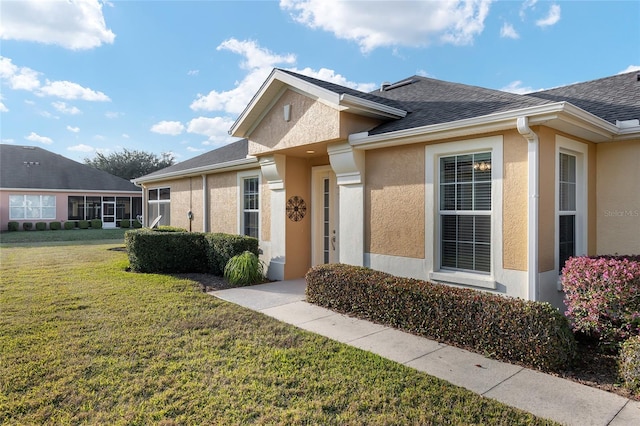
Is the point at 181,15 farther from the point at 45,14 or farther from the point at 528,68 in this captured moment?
the point at 528,68

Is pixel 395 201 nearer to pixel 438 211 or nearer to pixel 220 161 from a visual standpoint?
pixel 438 211

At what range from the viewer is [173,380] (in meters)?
3.89

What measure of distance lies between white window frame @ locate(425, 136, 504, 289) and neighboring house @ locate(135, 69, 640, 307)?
0.02 meters

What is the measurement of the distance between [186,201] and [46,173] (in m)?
25.3

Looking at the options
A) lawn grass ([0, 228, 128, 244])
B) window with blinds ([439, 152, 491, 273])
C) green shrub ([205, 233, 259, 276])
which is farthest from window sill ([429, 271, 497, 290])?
lawn grass ([0, 228, 128, 244])

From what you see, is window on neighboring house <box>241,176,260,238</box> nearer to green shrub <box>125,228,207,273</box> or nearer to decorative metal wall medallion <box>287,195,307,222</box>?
green shrub <box>125,228,207,273</box>

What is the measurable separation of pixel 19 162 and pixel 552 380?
39749mm

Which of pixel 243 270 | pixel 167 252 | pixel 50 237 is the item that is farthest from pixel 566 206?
pixel 50 237

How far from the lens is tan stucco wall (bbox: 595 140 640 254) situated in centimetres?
594

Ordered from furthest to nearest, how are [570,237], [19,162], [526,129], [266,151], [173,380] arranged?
[19,162] → [266,151] → [570,237] → [526,129] → [173,380]

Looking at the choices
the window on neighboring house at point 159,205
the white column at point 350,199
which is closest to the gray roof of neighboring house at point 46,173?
the window on neighboring house at point 159,205

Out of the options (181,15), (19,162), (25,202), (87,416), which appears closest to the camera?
(87,416)

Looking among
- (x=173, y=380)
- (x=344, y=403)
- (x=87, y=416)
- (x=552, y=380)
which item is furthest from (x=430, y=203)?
(x=87, y=416)

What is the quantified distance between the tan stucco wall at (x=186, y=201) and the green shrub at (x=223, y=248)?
10.2ft
